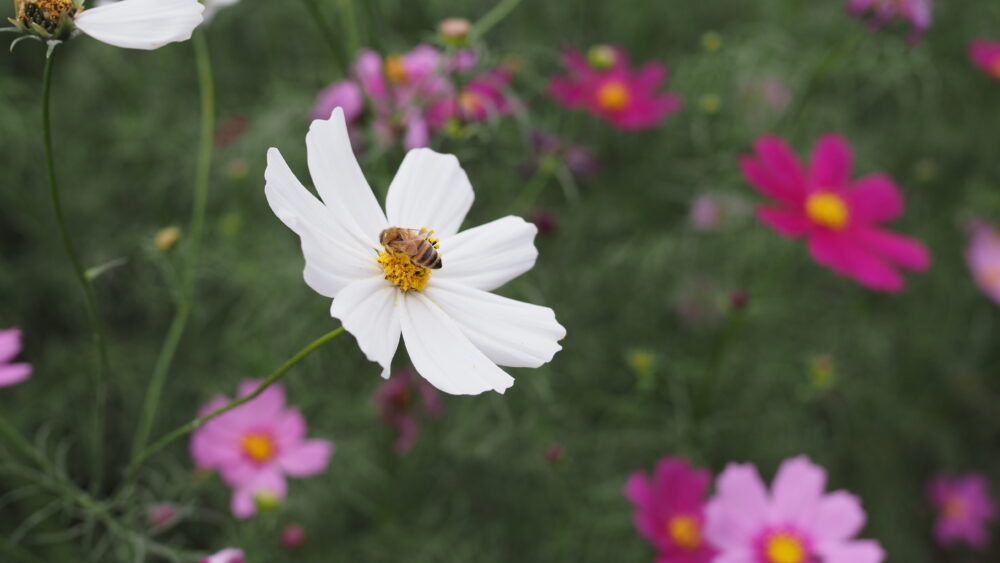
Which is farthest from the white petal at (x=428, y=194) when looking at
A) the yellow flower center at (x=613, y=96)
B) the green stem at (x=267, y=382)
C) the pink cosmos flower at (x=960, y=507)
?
the pink cosmos flower at (x=960, y=507)

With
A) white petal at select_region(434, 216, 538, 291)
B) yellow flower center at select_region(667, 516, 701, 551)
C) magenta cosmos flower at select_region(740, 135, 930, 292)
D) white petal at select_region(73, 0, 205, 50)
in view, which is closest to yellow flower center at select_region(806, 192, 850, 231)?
magenta cosmos flower at select_region(740, 135, 930, 292)

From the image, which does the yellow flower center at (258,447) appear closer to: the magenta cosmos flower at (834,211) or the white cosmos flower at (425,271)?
the white cosmos flower at (425,271)

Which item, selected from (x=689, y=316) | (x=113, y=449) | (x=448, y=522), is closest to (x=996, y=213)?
(x=689, y=316)

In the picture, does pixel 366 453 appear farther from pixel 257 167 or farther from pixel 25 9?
pixel 25 9

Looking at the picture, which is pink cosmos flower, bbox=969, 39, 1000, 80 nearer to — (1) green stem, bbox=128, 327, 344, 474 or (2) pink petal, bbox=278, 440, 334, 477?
(2) pink petal, bbox=278, 440, 334, 477

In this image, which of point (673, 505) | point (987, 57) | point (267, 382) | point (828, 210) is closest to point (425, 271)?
point (267, 382)

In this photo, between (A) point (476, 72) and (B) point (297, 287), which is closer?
(A) point (476, 72)
